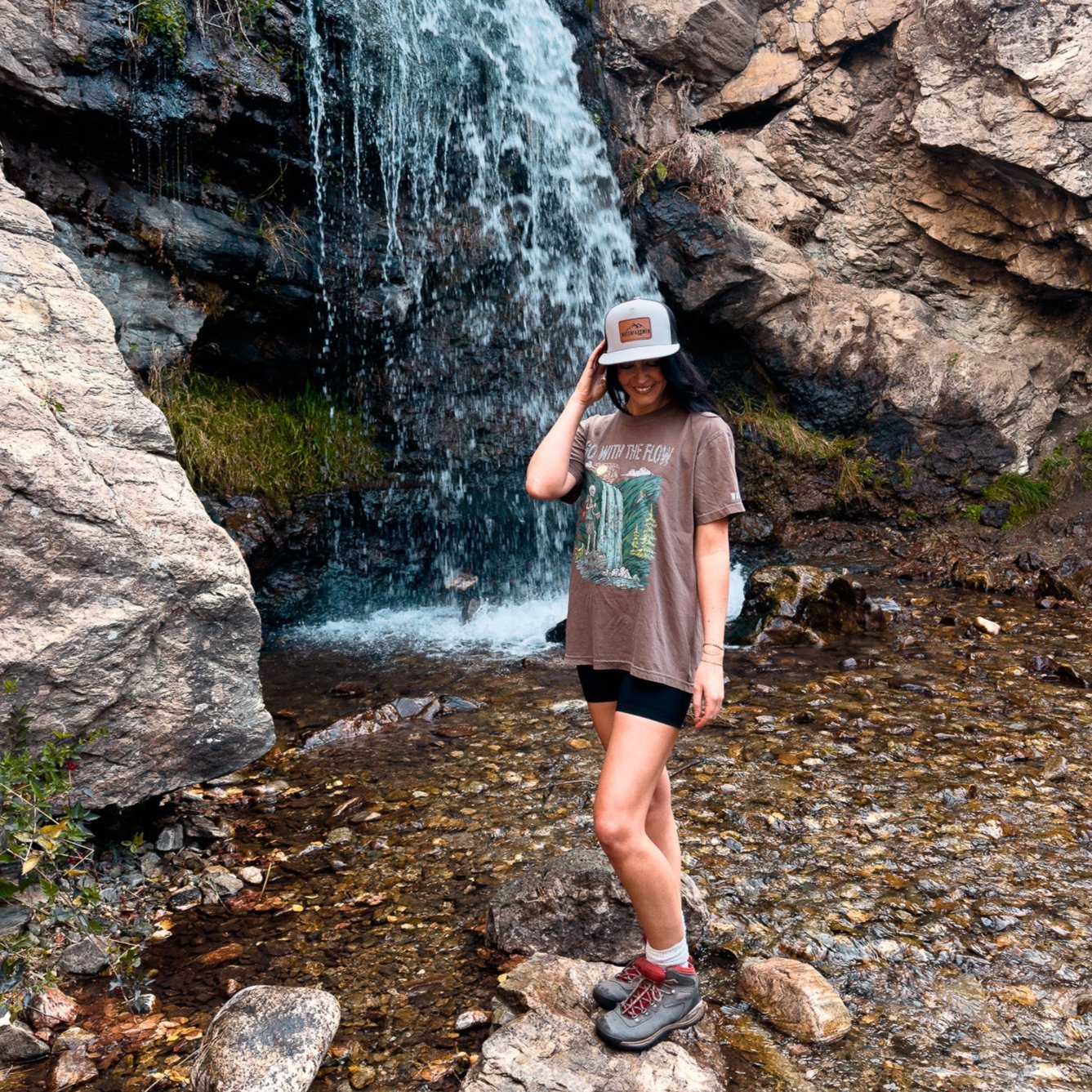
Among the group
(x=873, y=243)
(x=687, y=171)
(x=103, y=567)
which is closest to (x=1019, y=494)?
(x=873, y=243)

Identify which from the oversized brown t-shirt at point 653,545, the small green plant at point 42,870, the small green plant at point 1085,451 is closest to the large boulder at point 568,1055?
the oversized brown t-shirt at point 653,545

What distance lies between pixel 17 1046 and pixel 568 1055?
5.63 ft

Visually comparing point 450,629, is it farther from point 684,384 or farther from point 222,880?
point 684,384

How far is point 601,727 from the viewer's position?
9.66 ft

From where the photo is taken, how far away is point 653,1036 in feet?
8.84

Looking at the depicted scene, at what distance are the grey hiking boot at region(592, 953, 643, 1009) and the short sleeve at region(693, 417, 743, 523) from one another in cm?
143

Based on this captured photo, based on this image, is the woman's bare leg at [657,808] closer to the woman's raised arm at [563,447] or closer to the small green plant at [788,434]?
the woman's raised arm at [563,447]

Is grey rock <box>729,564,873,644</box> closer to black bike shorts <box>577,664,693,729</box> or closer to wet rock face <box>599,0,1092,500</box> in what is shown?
wet rock face <box>599,0,1092,500</box>

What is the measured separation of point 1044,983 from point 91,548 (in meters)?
3.85

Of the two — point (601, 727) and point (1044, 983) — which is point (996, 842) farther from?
point (601, 727)

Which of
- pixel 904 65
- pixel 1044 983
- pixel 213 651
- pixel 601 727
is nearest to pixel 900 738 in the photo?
pixel 1044 983

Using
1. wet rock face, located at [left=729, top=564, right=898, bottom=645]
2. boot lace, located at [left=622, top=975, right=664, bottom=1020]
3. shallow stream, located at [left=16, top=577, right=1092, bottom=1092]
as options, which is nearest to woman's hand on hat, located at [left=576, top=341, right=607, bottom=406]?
boot lace, located at [left=622, top=975, right=664, bottom=1020]

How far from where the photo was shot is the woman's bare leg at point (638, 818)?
264 centimetres

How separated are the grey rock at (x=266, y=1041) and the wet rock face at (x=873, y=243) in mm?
8672
